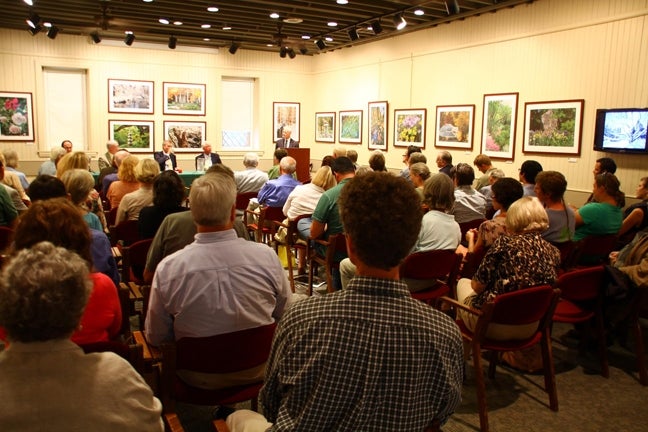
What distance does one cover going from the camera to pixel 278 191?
679 centimetres

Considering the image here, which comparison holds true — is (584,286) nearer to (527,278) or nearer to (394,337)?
(527,278)

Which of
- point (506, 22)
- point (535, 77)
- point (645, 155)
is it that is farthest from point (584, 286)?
point (506, 22)

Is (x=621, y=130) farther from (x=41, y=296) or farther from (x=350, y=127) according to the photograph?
(x=41, y=296)

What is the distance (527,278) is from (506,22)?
709cm

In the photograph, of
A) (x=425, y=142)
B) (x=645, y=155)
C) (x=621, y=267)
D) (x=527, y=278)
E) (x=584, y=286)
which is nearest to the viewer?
(x=527, y=278)

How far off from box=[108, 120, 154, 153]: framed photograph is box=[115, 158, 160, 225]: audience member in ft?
27.5

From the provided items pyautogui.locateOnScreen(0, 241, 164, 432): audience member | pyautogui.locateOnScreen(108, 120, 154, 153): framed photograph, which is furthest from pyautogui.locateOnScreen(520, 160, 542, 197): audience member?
pyautogui.locateOnScreen(108, 120, 154, 153): framed photograph

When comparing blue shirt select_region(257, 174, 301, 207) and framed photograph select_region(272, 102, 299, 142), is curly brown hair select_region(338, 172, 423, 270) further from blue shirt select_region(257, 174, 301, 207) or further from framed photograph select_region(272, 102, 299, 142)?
→ framed photograph select_region(272, 102, 299, 142)

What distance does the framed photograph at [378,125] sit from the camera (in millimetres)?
12172

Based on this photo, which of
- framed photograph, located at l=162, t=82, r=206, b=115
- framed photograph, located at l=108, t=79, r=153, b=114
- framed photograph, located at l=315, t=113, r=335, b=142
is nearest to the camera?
framed photograph, located at l=108, t=79, r=153, b=114

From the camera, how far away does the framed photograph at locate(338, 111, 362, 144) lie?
1309cm

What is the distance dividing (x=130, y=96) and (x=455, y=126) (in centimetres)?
776

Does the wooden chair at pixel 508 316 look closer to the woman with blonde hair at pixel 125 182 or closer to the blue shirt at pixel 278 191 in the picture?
the blue shirt at pixel 278 191

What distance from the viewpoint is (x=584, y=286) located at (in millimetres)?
3695
